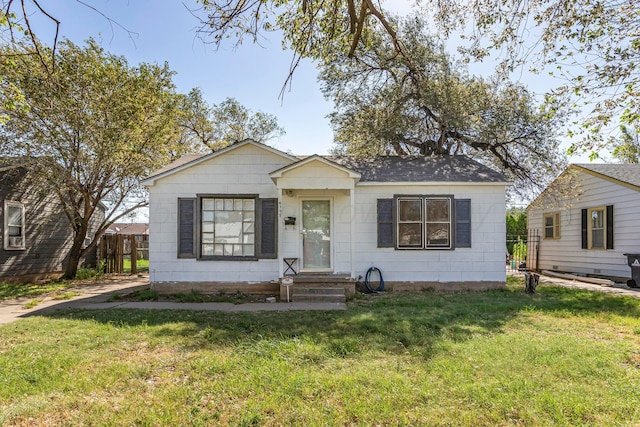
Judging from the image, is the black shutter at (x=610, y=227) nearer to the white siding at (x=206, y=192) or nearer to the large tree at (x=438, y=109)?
the large tree at (x=438, y=109)

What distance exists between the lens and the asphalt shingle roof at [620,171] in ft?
39.2

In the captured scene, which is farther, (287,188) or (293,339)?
(287,188)

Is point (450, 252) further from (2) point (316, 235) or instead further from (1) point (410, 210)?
(2) point (316, 235)

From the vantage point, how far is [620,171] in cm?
1288

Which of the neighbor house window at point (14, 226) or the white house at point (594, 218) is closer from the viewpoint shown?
the white house at point (594, 218)

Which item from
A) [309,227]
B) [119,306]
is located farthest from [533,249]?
[119,306]

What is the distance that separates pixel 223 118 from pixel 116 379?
65.0 feet

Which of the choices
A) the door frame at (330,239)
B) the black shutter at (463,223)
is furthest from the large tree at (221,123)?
Result: the black shutter at (463,223)

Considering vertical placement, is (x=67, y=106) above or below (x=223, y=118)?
below

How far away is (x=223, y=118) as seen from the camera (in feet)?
73.0

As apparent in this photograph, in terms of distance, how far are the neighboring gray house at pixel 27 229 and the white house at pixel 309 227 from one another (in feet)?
20.7

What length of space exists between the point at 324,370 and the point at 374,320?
2.45 metres

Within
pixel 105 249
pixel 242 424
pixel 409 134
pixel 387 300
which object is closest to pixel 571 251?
pixel 409 134

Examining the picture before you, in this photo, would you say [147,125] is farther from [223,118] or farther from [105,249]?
[223,118]
